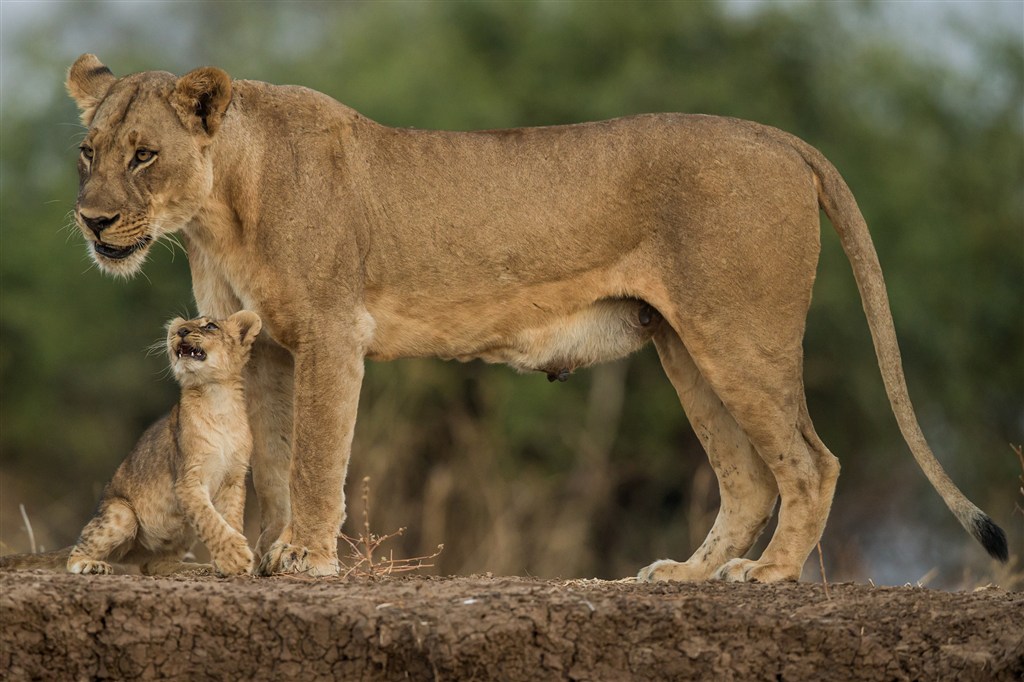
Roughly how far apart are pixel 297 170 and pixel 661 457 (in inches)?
431

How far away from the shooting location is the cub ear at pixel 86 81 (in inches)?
248

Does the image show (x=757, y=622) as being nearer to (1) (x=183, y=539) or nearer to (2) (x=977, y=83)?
(1) (x=183, y=539)

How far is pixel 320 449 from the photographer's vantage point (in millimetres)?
6000

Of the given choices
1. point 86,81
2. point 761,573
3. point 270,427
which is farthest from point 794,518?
point 86,81

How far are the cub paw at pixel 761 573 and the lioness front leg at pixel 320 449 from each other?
150 cm

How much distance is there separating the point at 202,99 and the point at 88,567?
1763 millimetres

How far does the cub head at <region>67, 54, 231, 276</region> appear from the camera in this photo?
5.86 meters

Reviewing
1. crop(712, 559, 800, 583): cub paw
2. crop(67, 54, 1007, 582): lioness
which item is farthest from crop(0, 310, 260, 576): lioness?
crop(712, 559, 800, 583): cub paw

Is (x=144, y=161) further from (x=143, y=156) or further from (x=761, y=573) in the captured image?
(x=761, y=573)

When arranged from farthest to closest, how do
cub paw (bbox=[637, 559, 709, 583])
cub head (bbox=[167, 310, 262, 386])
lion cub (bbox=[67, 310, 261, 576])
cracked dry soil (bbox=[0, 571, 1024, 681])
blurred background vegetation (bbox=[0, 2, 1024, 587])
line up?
blurred background vegetation (bbox=[0, 2, 1024, 587]) → cub paw (bbox=[637, 559, 709, 583]) → cub head (bbox=[167, 310, 262, 386]) → lion cub (bbox=[67, 310, 261, 576]) → cracked dry soil (bbox=[0, 571, 1024, 681])

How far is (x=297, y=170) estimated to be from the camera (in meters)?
6.15

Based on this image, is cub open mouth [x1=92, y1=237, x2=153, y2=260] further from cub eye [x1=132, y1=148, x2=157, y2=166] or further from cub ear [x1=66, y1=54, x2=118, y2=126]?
cub ear [x1=66, y1=54, x2=118, y2=126]

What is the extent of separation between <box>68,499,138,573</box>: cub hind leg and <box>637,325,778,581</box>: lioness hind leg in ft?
6.64

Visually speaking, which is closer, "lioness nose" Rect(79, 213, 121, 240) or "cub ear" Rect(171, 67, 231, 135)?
"lioness nose" Rect(79, 213, 121, 240)
